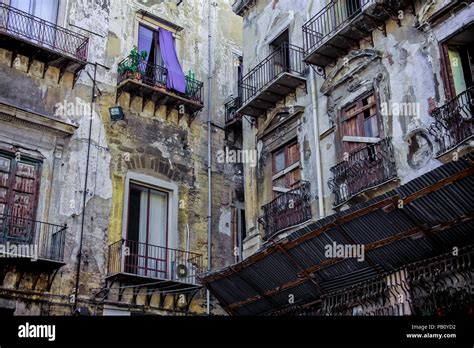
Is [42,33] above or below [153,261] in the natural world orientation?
above

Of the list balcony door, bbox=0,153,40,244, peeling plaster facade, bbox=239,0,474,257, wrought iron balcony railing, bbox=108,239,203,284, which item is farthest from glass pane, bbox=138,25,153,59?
wrought iron balcony railing, bbox=108,239,203,284

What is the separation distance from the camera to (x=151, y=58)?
19562 mm

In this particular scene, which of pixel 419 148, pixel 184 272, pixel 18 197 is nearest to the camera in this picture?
pixel 419 148

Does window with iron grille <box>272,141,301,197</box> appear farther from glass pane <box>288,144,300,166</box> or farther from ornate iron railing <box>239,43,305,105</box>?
ornate iron railing <box>239,43,305,105</box>

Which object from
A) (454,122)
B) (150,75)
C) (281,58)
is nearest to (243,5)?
(281,58)

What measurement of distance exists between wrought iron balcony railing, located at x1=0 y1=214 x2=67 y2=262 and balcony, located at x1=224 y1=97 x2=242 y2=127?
6.74 m

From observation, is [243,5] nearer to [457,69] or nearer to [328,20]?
[328,20]

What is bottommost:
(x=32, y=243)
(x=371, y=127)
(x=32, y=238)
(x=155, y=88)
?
(x=32, y=243)

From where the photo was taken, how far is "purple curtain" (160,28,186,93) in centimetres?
1889

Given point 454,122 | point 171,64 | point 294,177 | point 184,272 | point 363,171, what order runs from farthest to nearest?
point 171,64, point 184,272, point 294,177, point 363,171, point 454,122

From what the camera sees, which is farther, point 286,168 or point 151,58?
point 151,58

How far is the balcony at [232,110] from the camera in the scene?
65.5 ft

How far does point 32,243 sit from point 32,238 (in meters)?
0.12

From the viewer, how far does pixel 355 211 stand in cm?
1055
